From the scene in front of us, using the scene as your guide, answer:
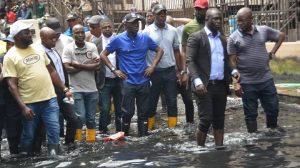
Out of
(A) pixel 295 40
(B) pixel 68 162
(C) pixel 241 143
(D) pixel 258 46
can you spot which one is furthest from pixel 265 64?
(A) pixel 295 40

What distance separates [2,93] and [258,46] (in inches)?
146

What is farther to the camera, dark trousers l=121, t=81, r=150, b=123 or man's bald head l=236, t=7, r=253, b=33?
dark trousers l=121, t=81, r=150, b=123

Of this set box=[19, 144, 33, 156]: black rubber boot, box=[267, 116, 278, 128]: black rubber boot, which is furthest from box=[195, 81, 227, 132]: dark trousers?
box=[19, 144, 33, 156]: black rubber boot

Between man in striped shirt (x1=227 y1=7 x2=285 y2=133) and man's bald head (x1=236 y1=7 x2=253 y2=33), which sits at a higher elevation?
man's bald head (x1=236 y1=7 x2=253 y2=33)

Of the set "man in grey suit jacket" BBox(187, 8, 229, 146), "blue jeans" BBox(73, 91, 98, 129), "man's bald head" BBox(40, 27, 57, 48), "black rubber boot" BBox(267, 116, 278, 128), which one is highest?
"man's bald head" BBox(40, 27, 57, 48)

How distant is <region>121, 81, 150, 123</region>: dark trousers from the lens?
1108cm

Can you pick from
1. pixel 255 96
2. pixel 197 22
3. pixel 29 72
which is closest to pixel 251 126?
pixel 255 96

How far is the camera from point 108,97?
11.8m

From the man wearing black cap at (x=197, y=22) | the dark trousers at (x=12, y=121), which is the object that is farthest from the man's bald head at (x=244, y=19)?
the dark trousers at (x=12, y=121)

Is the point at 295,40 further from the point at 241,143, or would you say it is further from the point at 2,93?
the point at 2,93

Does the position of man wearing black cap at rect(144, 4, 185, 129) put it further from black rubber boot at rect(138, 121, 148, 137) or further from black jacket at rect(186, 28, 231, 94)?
black jacket at rect(186, 28, 231, 94)

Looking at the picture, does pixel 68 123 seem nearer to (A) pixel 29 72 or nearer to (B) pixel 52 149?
(B) pixel 52 149

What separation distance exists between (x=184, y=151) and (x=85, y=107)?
82.5 inches

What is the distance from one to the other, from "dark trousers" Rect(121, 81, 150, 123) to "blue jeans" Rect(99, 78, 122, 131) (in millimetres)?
604
